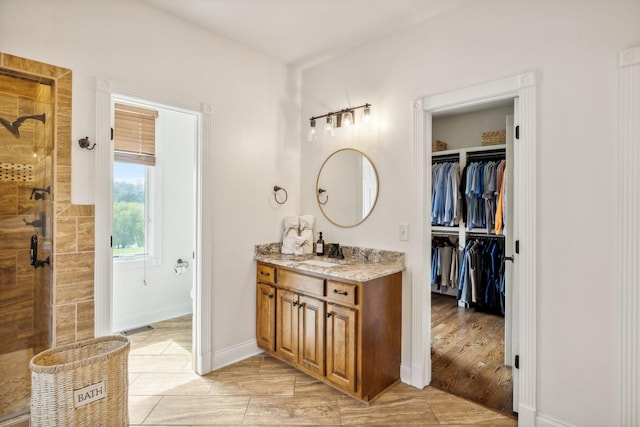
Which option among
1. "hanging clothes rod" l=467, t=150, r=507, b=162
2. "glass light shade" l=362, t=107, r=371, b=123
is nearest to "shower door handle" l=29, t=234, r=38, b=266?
"glass light shade" l=362, t=107, r=371, b=123

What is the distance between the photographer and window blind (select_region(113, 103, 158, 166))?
3.58 metres

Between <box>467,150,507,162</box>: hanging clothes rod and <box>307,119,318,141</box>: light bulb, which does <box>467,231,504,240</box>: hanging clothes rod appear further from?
<box>307,119,318,141</box>: light bulb

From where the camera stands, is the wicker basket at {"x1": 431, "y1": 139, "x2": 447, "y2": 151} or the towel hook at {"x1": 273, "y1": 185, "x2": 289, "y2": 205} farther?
the wicker basket at {"x1": 431, "y1": 139, "x2": 447, "y2": 151}

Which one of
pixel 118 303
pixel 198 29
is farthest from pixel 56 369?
pixel 198 29

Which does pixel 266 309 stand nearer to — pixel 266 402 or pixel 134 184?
pixel 266 402

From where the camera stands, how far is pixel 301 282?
8.46 feet

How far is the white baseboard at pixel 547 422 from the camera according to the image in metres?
1.89

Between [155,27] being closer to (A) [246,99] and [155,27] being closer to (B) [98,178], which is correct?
(A) [246,99]

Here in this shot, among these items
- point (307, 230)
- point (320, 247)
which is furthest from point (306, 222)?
point (320, 247)

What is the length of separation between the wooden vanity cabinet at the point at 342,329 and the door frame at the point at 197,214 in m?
0.61

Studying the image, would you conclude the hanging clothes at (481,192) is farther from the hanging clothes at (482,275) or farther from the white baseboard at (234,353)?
the white baseboard at (234,353)

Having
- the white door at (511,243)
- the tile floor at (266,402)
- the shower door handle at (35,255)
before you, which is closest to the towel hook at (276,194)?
the tile floor at (266,402)

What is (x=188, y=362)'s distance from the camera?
2838 millimetres

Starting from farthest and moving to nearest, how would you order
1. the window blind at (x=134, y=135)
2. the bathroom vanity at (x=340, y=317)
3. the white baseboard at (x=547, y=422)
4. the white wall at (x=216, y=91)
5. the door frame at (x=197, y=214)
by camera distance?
1. the window blind at (x=134, y=135)
2. the bathroom vanity at (x=340, y=317)
3. the door frame at (x=197, y=214)
4. the white wall at (x=216, y=91)
5. the white baseboard at (x=547, y=422)
